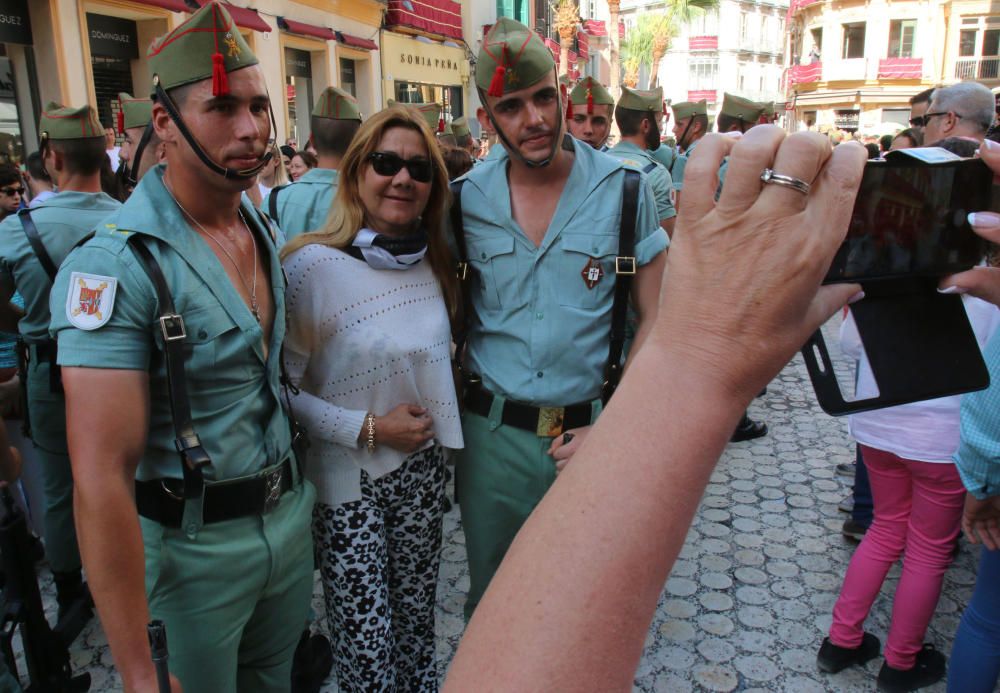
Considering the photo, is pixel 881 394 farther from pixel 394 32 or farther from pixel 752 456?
pixel 394 32

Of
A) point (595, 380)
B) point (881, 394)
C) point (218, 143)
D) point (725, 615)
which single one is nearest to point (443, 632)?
point (725, 615)

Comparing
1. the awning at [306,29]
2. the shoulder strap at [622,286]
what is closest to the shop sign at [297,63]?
the awning at [306,29]

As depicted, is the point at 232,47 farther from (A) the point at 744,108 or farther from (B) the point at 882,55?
(B) the point at 882,55

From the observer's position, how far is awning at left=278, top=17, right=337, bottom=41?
12.2 m

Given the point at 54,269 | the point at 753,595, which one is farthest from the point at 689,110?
the point at 54,269

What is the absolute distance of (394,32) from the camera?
55.4ft

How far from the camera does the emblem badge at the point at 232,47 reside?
5.66 ft

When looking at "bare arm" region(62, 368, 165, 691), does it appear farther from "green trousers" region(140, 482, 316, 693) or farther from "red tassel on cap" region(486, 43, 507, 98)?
"red tassel on cap" region(486, 43, 507, 98)

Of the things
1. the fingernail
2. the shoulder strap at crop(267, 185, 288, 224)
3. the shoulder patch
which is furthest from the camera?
the shoulder strap at crop(267, 185, 288, 224)

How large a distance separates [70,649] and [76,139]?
2206mm

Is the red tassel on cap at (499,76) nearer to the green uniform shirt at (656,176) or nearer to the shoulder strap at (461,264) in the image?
the shoulder strap at (461,264)

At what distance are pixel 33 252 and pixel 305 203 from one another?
1.20m

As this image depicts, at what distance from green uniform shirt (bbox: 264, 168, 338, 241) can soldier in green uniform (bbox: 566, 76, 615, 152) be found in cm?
215

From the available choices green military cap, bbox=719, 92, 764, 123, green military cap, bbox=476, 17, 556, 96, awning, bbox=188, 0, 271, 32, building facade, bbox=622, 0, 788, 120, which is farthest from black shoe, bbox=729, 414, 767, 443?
building facade, bbox=622, 0, 788, 120
